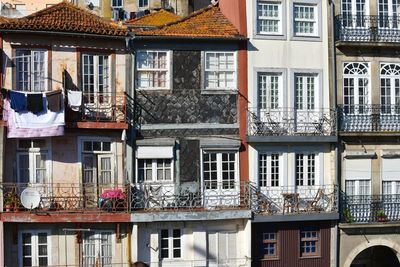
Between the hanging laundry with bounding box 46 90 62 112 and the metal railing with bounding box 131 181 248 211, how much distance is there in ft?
12.4

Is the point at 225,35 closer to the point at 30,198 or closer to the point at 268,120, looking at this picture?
the point at 268,120

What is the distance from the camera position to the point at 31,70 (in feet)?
96.7

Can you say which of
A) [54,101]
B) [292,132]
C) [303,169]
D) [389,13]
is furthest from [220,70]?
[389,13]

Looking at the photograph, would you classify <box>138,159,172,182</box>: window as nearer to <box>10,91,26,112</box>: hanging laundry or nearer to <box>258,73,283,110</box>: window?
<box>258,73,283,110</box>: window

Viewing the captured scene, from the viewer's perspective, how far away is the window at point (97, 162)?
1182 inches

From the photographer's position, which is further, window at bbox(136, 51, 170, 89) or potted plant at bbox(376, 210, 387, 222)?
potted plant at bbox(376, 210, 387, 222)

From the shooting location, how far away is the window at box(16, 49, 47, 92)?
29375 mm

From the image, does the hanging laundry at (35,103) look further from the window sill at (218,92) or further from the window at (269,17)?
the window at (269,17)

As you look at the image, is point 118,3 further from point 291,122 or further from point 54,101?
point 54,101

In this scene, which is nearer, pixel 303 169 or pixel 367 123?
pixel 303 169

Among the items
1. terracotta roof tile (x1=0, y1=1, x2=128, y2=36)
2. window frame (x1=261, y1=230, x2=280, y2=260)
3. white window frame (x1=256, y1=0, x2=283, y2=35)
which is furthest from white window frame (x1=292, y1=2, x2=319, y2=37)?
window frame (x1=261, y1=230, x2=280, y2=260)

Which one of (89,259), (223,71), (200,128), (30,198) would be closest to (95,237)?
(89,259)

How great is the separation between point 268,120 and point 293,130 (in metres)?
0.98

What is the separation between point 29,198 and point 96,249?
3099 millimetres
